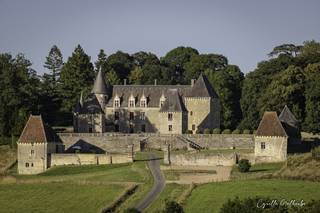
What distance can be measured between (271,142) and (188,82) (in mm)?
42626

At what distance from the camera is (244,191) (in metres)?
49.8

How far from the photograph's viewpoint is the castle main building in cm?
7956

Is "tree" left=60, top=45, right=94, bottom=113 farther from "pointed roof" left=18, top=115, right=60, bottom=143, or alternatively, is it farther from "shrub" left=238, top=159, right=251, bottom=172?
"shrub" left=238, top=159, right=251, bottom=172

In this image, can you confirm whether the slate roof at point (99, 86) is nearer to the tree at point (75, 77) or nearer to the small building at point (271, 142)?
the tree at point (75, 77)

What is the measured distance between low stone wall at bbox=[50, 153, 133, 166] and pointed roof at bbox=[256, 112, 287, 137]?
11498 mm

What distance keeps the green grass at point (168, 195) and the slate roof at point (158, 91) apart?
2616 centimetres

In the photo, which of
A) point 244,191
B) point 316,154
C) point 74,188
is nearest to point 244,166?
point 316,154

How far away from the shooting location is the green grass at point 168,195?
47681 mm

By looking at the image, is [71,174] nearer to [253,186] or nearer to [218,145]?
[218,145]

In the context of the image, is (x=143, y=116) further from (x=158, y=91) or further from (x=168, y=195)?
(x=168, y=195)

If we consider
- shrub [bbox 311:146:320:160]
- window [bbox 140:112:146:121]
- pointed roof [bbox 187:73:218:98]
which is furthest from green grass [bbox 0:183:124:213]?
window [bbox 140:112:146:121]

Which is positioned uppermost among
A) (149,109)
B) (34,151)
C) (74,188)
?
(149,109)

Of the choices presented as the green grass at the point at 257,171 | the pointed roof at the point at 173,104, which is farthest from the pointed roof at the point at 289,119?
the pointed roof at the point at 173,104

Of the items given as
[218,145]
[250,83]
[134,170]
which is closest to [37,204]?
[134,170]
